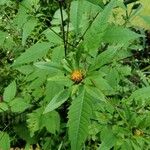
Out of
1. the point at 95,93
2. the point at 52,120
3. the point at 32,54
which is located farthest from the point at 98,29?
the point at 52,120

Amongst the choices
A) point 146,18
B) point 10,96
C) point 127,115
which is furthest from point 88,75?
point 10,96

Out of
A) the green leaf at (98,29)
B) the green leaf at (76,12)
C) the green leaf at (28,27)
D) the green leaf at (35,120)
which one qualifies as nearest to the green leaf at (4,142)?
the green leaf at (35,120)

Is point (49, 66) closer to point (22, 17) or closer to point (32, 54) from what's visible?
point (32, 54)

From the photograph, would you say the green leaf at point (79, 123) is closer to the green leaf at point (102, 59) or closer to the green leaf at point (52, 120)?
the green leaf at point (102, 59)

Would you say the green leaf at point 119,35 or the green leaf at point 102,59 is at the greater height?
the green leaf at point 119,35

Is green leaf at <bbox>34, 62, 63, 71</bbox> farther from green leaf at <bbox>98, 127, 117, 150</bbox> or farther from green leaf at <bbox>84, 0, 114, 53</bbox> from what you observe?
green leaf at <bbox>98, 127, 117, 150</bbox>

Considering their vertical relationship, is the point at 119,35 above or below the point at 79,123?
above

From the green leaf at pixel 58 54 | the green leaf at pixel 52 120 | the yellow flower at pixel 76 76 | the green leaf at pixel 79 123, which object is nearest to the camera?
→ the green leaf at pixel 79 123
